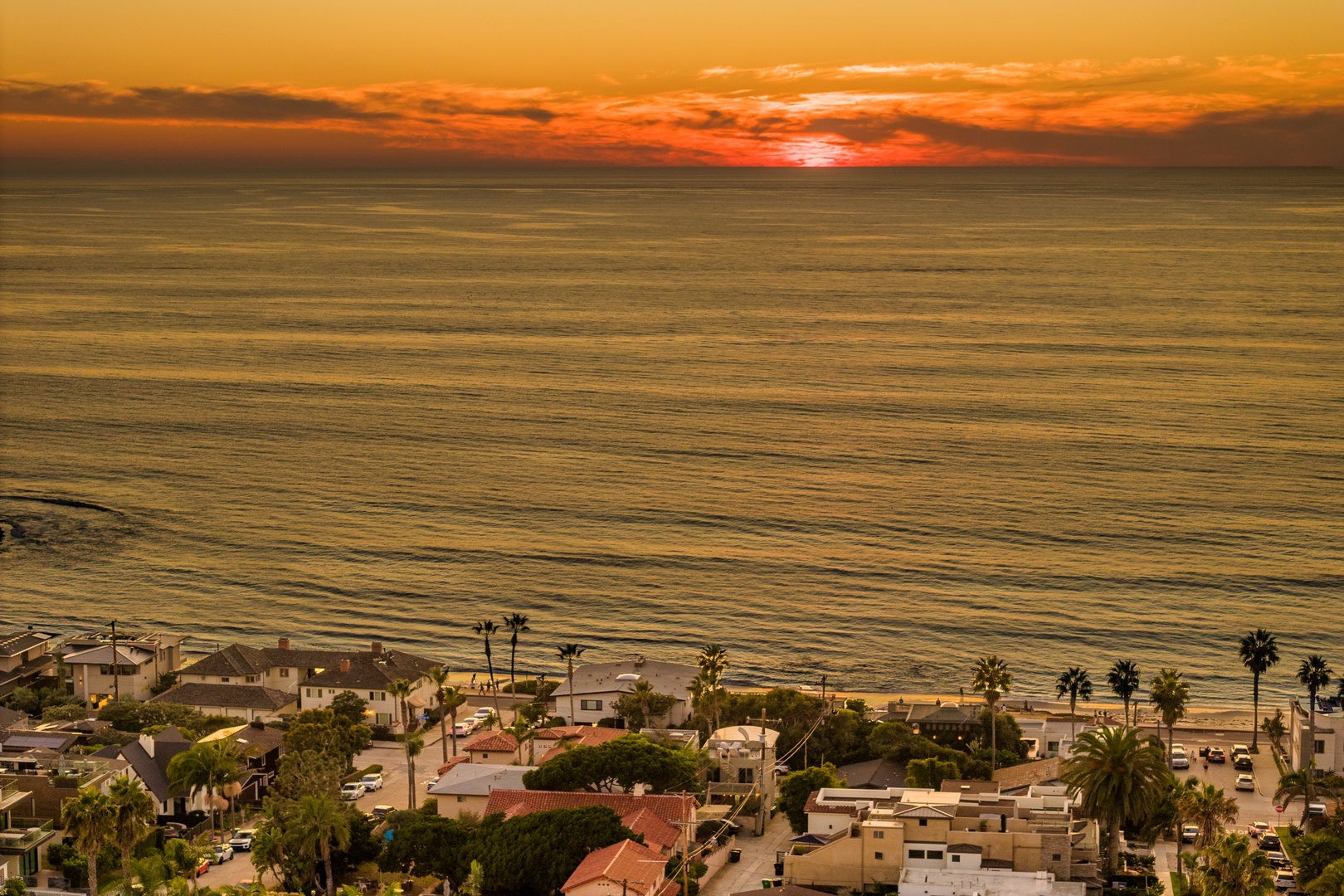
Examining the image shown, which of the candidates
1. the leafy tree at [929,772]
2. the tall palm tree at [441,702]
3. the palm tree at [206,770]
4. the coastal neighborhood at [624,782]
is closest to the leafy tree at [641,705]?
the coastal neighborhood at [624,782]

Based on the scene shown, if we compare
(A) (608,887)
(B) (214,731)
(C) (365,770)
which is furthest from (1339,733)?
(B) (214,731)

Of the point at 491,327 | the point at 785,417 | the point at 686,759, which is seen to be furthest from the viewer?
the point at 491,327

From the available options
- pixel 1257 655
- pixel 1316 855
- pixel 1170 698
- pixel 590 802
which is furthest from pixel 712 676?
pixel 1316 855

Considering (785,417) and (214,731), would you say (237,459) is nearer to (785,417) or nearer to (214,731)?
(785,417)

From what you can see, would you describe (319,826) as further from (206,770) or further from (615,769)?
(615,769)

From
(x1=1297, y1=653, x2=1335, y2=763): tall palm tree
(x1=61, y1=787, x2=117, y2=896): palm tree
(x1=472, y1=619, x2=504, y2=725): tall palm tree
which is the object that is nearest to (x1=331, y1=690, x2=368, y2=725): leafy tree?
(x1=472, y1=619, x2=504, y2=725): tall palm tree

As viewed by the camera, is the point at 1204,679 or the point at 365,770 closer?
the point at 365,770

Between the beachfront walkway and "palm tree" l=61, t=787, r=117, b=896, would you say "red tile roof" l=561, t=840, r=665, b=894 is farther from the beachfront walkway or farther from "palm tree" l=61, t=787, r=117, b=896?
"palm tree" l=61, t=787, r=117, b=896

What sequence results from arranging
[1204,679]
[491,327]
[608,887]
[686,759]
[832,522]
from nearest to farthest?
[608,887]
[686,759]
[1204,679]
[832,522]
[491,327]
